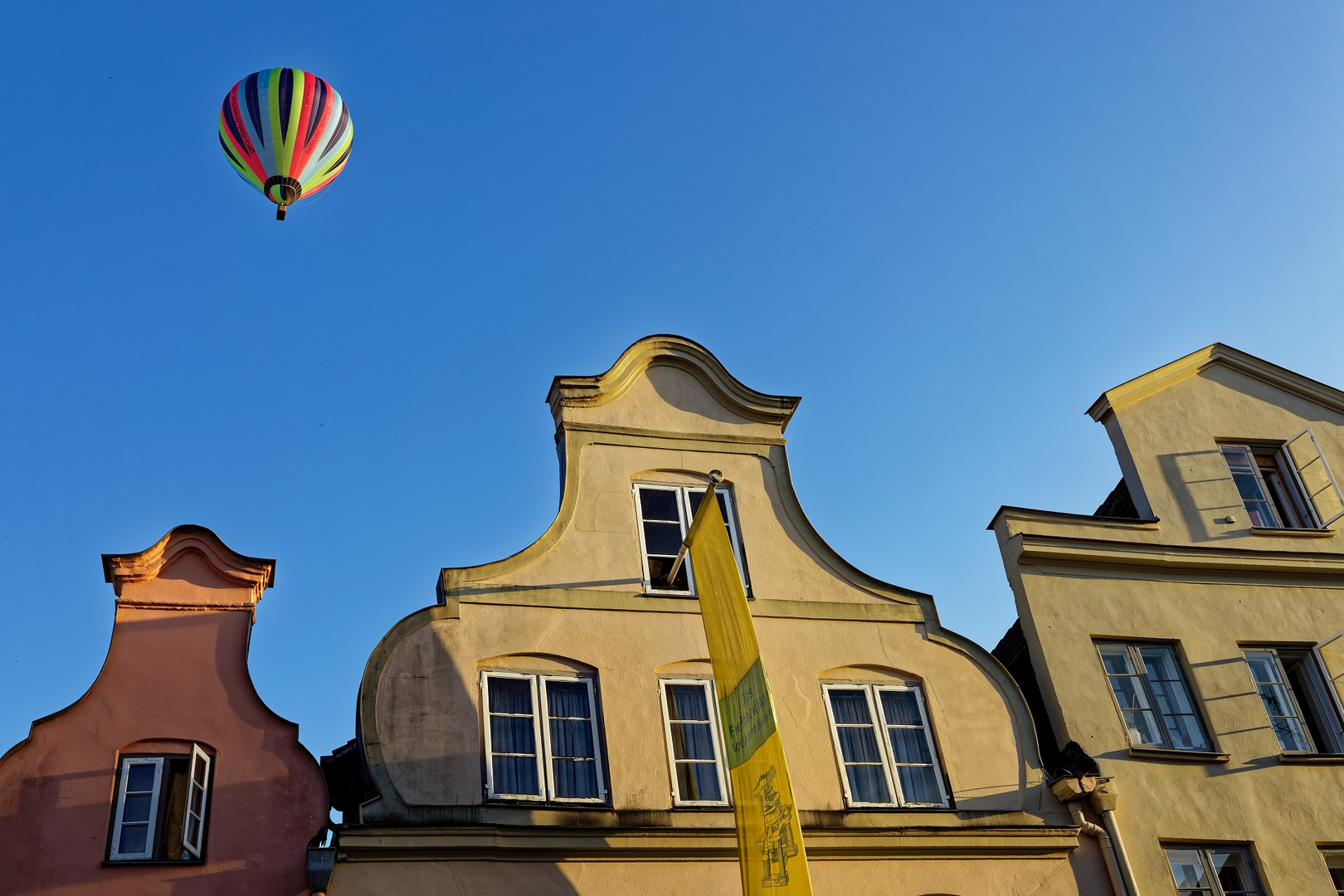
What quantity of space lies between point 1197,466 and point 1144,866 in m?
6.36

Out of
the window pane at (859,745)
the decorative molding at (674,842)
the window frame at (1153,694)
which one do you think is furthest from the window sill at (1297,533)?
the window pane at (859,745)

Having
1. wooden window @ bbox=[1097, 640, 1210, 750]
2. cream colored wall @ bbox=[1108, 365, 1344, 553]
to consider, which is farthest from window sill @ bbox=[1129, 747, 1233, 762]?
cream colored wall @ bbox=[1108, 365, 1344, 553]

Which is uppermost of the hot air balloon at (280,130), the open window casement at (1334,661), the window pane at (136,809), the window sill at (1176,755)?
the hot air balloon at (280,130)

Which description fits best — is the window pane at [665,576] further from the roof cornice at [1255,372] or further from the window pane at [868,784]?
the roof cornice at [1255,372]

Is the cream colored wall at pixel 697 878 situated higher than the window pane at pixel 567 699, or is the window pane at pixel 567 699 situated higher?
the window pane at pixel 567 699

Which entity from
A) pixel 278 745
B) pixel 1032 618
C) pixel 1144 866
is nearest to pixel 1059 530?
pixel 1032 618

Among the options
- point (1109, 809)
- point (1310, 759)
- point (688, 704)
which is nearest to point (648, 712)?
point (688, 704)

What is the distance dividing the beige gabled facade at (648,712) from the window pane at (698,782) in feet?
0.08

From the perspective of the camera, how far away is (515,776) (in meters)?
14.2

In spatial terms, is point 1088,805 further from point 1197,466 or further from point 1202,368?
point 1202,368

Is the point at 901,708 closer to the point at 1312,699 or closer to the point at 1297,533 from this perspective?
the point at 1312,699

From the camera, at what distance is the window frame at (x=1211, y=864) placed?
1564 centimetres

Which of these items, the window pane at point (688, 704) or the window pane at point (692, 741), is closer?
the window pane at point (692, 741)

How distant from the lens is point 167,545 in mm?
14586
